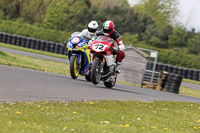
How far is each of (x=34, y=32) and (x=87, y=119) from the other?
4327 cm

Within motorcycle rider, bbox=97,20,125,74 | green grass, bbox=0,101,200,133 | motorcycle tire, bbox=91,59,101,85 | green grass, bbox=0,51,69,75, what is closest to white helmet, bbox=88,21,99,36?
motorcycle rider, bbox=97,20,125,74

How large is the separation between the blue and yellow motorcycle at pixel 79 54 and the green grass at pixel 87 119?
3.95 metres

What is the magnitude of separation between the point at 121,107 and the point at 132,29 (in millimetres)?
48286

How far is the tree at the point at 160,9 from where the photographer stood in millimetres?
78938

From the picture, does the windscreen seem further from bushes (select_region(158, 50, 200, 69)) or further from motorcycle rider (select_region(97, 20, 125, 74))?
bushes (select_region(158, 50, 200, 69))

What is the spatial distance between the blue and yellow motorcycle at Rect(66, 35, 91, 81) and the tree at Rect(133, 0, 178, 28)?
6456 cm

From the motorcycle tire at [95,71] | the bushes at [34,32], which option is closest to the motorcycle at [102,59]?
the motorcycle tire at [95,71]

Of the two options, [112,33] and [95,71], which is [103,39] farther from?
[95,71]

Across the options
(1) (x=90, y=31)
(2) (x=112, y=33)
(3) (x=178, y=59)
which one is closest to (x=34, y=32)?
(3) (x=178, y=59)

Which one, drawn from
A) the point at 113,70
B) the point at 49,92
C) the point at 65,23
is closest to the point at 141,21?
the point at 65,23

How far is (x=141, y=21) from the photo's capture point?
5975cm

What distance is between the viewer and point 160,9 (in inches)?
3184

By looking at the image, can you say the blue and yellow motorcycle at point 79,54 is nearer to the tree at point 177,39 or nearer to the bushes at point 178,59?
the bushes at point 178,59

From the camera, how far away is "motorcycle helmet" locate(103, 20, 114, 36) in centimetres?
1338
